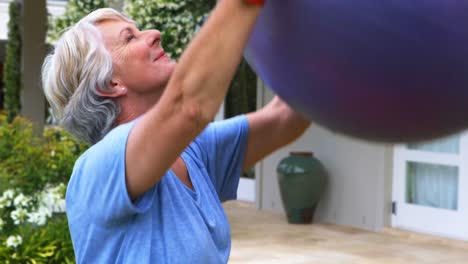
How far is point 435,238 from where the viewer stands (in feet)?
25.3

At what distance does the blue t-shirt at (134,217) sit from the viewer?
5.46 ft

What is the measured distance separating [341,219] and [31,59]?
3.85 meters

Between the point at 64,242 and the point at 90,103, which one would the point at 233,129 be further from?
the point at 64,242

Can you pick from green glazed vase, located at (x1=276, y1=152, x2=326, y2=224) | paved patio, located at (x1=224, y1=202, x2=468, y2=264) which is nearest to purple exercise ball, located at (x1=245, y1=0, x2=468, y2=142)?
paved patio, located at (x1=224, y1=202, x2=468, y2=264)

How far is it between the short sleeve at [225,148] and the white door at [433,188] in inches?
216

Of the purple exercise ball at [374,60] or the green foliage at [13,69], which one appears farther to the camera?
the green foliage at [13,69]

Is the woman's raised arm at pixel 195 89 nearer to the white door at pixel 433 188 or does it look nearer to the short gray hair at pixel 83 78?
the short gray hair at pixel 83 78

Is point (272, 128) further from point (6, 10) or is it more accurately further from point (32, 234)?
point (6, 10)

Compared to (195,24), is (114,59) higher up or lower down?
lower down

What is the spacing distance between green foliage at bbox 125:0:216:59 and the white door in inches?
89.9

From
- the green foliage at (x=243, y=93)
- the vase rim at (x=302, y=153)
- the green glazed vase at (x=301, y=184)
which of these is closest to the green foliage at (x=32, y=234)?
the green glazed vase at (x=301, y=184)

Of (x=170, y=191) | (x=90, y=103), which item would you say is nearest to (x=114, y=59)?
(x=90, y=103)

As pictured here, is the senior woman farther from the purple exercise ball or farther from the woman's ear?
the purple exercise ball

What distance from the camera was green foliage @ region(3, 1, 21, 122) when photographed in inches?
422
